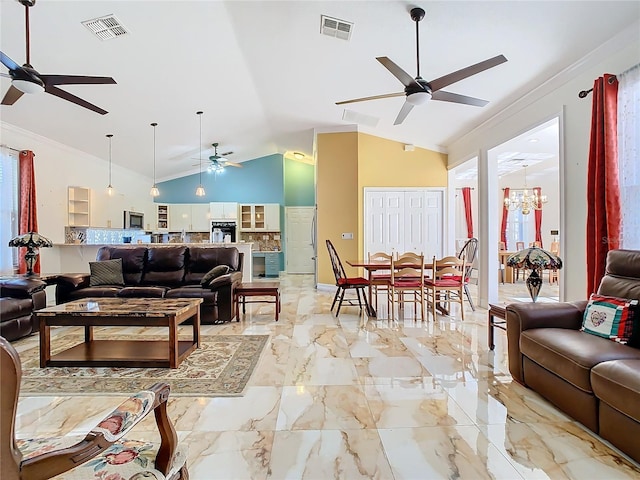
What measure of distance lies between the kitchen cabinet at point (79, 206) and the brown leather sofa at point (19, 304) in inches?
108

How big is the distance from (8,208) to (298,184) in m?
7.12

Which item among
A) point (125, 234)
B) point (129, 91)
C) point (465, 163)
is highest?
point (129, 91)

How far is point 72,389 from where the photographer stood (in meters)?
2.55

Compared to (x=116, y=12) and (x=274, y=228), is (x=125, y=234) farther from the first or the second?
(x=116, y=12)

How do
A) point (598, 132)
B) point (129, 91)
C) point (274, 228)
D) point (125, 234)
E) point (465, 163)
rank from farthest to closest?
point (274, 228)
point (125, 234)
point (465, 163)
point (129, 91)
point (598, 132)

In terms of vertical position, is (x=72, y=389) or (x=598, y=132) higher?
(x=598, y=132)

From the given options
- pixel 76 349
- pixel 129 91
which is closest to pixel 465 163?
pixel 129 91

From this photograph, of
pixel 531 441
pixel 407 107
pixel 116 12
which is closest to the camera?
pixel 531 441

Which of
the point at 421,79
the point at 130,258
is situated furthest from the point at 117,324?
the point at 421,79

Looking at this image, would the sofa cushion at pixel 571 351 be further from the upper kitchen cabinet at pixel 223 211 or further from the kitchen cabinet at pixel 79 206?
the upper kitchen cabinet at pixel 223 211

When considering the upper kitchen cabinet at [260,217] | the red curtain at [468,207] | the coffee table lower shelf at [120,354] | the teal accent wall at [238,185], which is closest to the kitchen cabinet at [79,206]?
the teal accent wall at [238,185]

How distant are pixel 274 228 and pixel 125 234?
3.93 metres

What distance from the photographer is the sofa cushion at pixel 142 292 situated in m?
4.38

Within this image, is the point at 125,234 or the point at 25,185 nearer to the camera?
the point at 25,185
